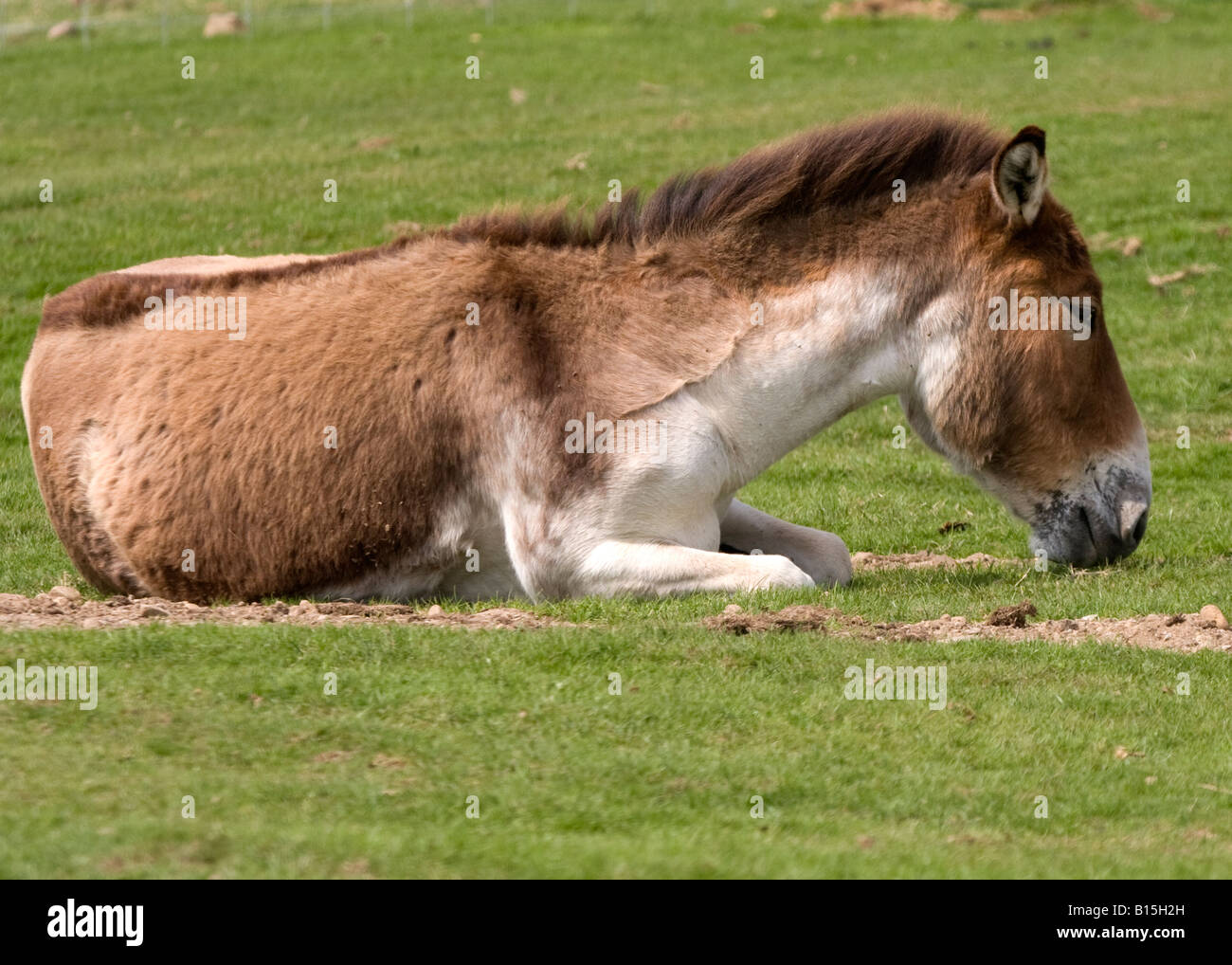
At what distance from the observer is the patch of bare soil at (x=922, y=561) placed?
9.71 m

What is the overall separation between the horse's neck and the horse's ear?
67 cm

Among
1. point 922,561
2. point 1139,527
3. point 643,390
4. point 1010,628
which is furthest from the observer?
point 922,561

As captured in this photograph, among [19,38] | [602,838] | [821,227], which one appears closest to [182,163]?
[19,38]

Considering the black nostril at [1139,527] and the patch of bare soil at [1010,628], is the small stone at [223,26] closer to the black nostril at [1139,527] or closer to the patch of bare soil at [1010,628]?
the black nostril at [1139,527]

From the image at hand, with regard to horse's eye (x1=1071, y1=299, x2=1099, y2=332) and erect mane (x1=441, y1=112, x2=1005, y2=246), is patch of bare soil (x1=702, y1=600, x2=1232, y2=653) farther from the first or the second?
erect mane (x1=441, y1=112, x2=1005, y2=246)

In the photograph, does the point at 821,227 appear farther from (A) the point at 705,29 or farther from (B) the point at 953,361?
(A) the point at 705,29

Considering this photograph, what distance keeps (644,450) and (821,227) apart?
4.86 feet

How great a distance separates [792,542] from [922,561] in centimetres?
133

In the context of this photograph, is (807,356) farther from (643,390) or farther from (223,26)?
(223,26)

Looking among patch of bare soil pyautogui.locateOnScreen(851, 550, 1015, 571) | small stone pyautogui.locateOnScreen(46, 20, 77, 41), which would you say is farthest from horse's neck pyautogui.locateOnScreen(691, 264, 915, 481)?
small stone pyautogui.locateOnScreen(46, 20, 77, 41)

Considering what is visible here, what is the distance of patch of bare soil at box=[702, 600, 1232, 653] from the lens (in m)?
7.51

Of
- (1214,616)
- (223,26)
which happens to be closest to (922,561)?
(1214,616)

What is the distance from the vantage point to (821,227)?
27.6 ft

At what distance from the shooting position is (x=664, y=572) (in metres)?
8.16
